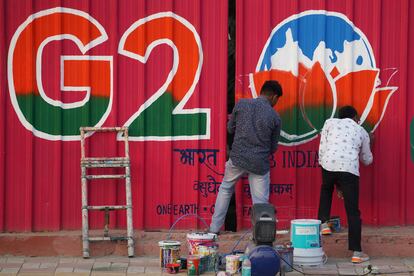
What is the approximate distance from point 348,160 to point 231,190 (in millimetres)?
1227

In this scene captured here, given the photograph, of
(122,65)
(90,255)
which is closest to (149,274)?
(90,255)

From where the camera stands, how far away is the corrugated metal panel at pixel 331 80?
29.8 feet

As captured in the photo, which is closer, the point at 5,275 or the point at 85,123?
Answer: the point at 5,275

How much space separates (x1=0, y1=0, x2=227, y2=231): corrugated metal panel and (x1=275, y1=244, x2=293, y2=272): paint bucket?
114 cm

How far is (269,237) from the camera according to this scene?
7.74 m

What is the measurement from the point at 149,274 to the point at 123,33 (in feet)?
8.37

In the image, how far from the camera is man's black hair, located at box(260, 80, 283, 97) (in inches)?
340

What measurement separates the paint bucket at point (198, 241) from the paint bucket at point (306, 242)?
824 mm

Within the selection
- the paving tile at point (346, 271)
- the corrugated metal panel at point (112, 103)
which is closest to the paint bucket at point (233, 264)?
the paving tile at point (346, 271)

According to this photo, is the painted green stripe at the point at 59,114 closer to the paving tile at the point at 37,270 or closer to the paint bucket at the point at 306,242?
the paving tile at the point at 37,270

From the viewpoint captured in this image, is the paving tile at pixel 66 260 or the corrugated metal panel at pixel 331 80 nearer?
the paving tile at pixel 66 260

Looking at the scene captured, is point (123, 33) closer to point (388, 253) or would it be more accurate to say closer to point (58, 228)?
point (58, 228)

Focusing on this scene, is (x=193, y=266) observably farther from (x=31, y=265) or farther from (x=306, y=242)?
(x=31, y=265)

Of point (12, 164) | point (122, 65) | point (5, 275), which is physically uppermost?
point (122, 65)
